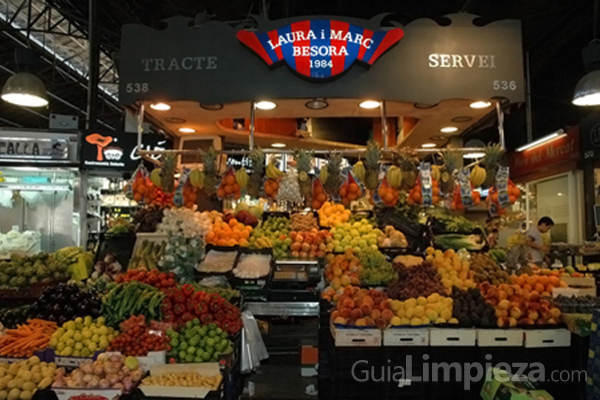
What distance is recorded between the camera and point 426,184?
4.88 m

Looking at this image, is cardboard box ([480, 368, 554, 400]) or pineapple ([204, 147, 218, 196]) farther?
pineapple ([204, 147, 218, 196])

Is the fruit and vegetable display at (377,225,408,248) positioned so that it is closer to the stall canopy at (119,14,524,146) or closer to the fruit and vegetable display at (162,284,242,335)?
the stall canopy at (119,14,524,146)

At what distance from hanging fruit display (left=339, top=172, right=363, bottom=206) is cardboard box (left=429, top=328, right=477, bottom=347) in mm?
1681

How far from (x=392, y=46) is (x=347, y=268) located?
2.56 meters

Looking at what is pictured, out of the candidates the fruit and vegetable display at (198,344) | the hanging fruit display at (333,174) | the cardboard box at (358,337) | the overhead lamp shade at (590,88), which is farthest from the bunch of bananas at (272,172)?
the overhead lamp shade at (590,88)

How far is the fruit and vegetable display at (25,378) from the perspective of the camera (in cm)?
335

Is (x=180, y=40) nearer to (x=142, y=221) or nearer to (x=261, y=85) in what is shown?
(x=261, y=85)

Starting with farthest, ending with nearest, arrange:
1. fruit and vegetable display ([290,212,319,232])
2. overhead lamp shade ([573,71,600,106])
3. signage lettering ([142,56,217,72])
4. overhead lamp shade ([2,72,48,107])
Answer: fruit and vegetable display ([290,212,319,232]) → overhead lamp shade ([2,72,48,107]) → overhead lamp shade ([573,71,600,106]) → signage lettering ([142,56,217,72])

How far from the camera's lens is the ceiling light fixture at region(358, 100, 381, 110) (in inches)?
201

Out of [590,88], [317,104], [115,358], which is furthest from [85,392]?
[590,88]

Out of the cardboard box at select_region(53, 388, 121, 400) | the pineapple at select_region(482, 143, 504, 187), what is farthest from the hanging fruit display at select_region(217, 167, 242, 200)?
the pineapple at select_region(482, 143, 504, 187)

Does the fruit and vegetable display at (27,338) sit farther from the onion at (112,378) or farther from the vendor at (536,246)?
the vendor at (536,246)

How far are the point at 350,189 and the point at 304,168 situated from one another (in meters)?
0.55

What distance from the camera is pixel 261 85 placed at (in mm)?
4957
